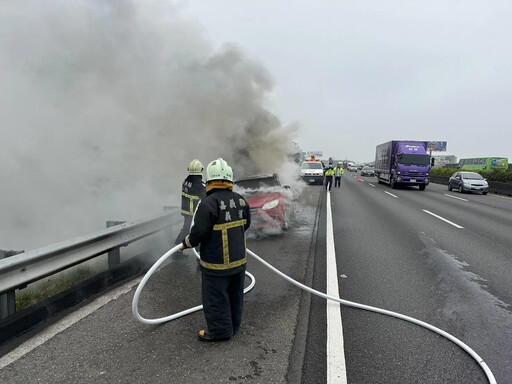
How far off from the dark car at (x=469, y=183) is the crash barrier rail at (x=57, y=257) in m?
21.4

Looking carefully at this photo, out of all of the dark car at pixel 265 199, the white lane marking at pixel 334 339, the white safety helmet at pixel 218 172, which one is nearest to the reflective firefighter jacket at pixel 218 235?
the white safety helmet at pixel 218 172

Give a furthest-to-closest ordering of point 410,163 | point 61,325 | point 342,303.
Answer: point 410,163, point 342,303, point 61,325

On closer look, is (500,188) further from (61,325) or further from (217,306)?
(61,325)

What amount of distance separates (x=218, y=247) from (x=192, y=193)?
8.03 feet

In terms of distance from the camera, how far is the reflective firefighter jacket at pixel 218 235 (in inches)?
119

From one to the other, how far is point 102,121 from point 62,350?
9.39 meters

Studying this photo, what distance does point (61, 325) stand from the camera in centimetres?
338

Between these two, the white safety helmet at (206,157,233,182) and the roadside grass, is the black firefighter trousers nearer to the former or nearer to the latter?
the white safety helmet at (206,157,233,182)

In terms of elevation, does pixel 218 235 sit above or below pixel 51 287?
above

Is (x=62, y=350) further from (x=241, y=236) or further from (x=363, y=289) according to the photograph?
(x=363, y=289)

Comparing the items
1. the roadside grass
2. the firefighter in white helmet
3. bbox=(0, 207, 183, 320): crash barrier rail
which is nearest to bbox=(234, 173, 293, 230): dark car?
bbox=(0, 207, 183, 320): crash barrier rail

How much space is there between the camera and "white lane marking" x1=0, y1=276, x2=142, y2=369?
9.32ft

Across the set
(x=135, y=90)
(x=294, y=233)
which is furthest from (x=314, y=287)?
(x=135, y=90)

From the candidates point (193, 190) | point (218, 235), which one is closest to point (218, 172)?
point (218, 235)
